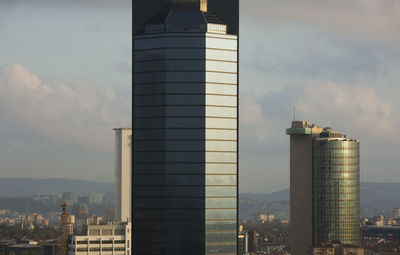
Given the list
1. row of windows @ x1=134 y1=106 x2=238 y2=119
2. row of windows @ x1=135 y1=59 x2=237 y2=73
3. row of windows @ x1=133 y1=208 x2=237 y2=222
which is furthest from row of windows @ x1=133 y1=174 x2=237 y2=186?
row of windows @ x1=135 y1=59 x2=237 y2=73

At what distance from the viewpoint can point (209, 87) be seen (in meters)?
138

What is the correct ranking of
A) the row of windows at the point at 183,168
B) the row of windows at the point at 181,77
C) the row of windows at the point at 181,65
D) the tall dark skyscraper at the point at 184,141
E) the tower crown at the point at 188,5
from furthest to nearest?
the tower crown at the point at 188,5
the row of windows at the point at 181,65
the row of windows at the point at 181,77
the tall dark skyscraper at the point at 184,141
the row of windows at the point at 183,168

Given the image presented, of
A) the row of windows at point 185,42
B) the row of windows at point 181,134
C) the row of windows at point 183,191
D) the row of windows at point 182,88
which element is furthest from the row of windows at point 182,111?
the row of windows at point 183,191

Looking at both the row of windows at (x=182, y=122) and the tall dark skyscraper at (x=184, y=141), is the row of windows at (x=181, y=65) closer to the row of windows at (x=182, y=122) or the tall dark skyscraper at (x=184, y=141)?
the tall dark skyscraper at (x=184, y=141)

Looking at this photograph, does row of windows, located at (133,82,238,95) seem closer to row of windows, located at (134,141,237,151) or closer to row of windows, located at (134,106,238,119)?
row of windows, located at (134,106,238,119)

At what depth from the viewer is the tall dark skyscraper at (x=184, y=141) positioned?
452ft

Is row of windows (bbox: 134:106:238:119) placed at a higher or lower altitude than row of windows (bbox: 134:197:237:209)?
higher

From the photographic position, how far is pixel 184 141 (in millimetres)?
137875

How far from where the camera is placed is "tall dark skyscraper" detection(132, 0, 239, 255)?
13775cm

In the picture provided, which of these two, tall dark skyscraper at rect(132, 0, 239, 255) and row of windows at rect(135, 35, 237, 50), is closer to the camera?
tall dark skyscraper at rect(132, 0, 239, 255)

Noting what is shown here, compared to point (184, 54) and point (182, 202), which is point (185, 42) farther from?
point (182, 202)

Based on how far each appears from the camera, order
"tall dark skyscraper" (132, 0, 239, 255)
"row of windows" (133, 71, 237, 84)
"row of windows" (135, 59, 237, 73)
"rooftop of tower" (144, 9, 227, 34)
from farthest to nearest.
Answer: "rooftop of tower" (144, 9, 227, 34)
"row of windows" (135, 59, 237, 73)
"row of windows" (133, 71, 237, 84)
"tall dark skyscraper" (132, 0, 239, 255)

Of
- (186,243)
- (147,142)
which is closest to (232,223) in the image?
(186,243)

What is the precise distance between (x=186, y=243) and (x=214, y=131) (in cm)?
1502
